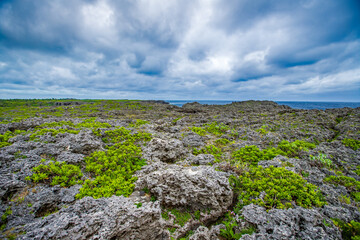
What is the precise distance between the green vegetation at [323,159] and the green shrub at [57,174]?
17.3 m

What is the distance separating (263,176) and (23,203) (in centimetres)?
1300

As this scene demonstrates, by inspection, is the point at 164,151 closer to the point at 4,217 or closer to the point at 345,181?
the point at 4,217

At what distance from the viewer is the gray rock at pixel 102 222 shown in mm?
5334

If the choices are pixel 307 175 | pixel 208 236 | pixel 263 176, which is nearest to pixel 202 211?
pixel 208 236

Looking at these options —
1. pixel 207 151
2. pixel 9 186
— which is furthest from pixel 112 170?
pixel 207 151

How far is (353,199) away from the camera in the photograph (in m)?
7.74

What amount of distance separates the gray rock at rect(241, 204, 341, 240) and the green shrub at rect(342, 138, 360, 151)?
12.4 metres

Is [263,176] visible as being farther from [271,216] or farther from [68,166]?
[68,166]

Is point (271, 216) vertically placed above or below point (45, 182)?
below

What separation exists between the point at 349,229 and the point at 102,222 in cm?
1025

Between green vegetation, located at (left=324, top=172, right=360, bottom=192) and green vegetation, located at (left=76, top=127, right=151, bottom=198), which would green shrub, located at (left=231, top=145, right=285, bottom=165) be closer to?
green vegetation, located at (left=324, top=172, right=360, bottom=192)

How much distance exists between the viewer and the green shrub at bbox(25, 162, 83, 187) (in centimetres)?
775

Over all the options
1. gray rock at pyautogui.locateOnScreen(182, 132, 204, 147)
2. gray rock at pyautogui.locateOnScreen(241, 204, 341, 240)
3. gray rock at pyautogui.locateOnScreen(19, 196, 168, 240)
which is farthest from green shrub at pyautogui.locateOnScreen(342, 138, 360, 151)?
gray rock at pyautogui.locateOnScreen(19, 196, 168, 240)

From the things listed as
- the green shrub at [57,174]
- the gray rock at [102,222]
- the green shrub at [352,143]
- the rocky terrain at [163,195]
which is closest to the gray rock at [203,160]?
the rocky terrain at [163,195]
